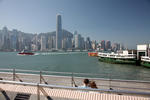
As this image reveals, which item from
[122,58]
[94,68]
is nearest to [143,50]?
[122,58]

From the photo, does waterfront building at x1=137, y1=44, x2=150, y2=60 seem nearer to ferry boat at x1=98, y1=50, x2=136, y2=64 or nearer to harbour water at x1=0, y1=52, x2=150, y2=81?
ferry boat at x1=98, y1=50, x2=136, y2=64

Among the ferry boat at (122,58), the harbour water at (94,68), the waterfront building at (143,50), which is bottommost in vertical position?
the harbour water at (94,68)

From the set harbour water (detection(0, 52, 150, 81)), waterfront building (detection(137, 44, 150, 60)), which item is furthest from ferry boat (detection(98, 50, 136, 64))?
harbour water (detection(0, 52, 150, 81))

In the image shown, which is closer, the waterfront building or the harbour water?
the harbour water

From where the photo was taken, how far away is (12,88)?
3145 mm

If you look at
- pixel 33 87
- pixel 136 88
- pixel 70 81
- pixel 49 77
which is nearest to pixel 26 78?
pixel 49 77

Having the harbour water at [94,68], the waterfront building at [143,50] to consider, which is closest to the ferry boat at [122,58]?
the waterfront building at [143,50]

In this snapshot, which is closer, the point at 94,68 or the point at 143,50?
the point at 94,68

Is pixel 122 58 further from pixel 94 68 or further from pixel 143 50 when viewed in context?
pixel 94 68

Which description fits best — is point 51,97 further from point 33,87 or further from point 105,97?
point 105,97

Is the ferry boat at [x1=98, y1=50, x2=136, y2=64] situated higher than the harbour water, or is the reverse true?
the ferry boat at [x1=98, y1=50, x2=136, y2=64]

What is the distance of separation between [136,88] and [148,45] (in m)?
36.0

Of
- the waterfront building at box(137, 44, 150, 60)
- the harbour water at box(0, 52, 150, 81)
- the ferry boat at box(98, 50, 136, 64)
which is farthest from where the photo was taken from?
the ferry boat at box(98, 50, 136, 64)

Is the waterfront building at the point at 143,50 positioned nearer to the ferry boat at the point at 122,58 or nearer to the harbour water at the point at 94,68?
the ferry boat at the point at 122,58
